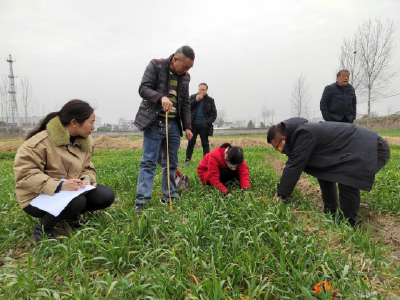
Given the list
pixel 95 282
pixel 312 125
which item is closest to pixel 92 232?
pixel 95 282

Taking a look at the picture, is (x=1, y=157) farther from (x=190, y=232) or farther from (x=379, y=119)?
(x=379, y=119)

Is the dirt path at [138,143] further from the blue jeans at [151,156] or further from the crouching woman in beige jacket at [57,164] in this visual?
the crouching woman in beige jacket at [57,164]

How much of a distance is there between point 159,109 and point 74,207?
60.8 inches

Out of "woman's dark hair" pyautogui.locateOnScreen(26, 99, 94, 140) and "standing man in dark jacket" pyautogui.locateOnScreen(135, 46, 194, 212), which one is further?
"standing man in dark jacket" pyautogui.locateOnScreen(135, 46, 194, 212)

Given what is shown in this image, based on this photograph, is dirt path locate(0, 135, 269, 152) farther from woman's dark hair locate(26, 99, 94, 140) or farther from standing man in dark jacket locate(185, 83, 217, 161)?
woman's dark hair locate(26, 99, 94, 140)

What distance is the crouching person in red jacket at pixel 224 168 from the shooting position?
365 cm

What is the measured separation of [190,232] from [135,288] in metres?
0.74

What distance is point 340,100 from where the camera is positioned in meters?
5.33

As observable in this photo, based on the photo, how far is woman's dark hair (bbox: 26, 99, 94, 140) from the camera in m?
2.48

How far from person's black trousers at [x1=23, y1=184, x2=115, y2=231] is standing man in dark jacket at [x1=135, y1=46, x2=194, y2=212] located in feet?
1.74

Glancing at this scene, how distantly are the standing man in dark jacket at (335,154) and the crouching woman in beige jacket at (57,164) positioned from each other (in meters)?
2.09

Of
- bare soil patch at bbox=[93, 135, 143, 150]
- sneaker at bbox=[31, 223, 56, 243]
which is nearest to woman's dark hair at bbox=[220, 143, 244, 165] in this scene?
sneaker at bbox=[31, 223, 56, 243]

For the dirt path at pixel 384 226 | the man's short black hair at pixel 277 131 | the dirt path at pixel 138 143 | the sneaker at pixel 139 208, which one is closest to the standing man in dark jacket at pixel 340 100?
the dirt path at pixel 384 226

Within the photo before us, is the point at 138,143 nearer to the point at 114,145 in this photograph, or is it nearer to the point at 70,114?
the point at 114,145
